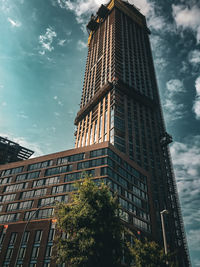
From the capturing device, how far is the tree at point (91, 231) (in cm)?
1955

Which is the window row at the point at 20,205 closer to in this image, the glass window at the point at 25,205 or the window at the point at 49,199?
the glass window at the point at 25,205

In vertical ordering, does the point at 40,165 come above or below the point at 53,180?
above

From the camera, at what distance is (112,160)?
164ft

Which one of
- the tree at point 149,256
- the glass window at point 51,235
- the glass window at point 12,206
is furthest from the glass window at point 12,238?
the tree at point 149,256

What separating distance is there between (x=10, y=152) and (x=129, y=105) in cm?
5393

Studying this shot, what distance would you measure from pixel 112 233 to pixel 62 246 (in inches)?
193

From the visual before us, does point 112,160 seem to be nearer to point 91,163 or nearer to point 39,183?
point 91,163

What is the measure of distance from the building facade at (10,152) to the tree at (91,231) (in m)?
76.2

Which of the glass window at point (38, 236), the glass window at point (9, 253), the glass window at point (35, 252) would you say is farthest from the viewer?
the glass window at point (38, 236)

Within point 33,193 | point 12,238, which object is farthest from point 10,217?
point 33,193

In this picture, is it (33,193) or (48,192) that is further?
(33,193)

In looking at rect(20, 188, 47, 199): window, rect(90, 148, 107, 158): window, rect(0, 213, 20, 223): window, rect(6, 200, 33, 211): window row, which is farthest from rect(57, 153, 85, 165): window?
rect(0, 213, 20, 223): window

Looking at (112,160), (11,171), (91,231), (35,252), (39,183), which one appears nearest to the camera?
(91,231)

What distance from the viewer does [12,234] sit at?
146ft
